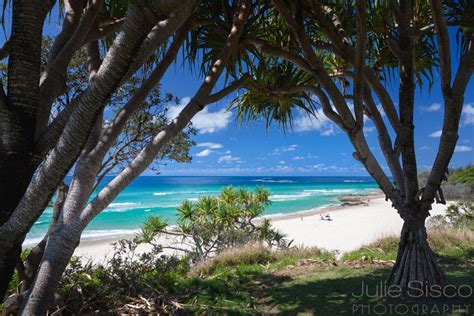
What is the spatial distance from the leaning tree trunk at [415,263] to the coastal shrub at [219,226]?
18.2ft

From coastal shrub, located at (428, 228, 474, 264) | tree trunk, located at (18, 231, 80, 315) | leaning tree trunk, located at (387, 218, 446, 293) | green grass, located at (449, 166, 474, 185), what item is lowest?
coastal shrub, located at (428, 228, 474, 264)

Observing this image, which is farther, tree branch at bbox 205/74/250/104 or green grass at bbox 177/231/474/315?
green grass at bbox 177/231/474/315

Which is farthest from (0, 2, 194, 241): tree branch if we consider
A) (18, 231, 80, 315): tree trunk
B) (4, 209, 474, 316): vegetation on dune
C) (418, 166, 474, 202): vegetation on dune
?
(418, 166, 474, 202): vegetation on dune

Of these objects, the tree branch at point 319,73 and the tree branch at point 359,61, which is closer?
the tree branch at point 359,61

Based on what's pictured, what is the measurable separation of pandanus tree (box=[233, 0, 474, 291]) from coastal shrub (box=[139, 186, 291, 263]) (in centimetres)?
552

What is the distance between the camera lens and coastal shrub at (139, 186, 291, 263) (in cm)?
927

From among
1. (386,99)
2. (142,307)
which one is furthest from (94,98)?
(386,99)

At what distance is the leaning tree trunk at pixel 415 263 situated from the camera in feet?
11.3

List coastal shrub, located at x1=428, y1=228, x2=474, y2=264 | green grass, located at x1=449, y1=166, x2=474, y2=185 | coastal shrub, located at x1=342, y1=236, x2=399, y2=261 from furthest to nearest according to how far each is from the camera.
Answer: green grass, located at x1=449, y1=166, x2=474, y2=185
coastal shrub, located at x1=342, y1=236, x2=399, y2=261
coastal shrub, located at x1=428, y1=228, x2=474, y2=264

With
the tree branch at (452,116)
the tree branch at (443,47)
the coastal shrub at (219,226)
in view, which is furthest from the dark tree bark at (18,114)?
the coastal shrub at (219,226)

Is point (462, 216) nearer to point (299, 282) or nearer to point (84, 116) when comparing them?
point (299, 282)

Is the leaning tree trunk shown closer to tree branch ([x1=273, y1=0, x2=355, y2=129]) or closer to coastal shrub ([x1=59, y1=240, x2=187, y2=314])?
tree branch ([x1=273, y1=0, x2=355, y2=129])

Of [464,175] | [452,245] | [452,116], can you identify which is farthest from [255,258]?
[464,175]

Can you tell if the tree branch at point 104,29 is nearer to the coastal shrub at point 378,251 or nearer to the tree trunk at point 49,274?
the tree trunk at point 49,274
